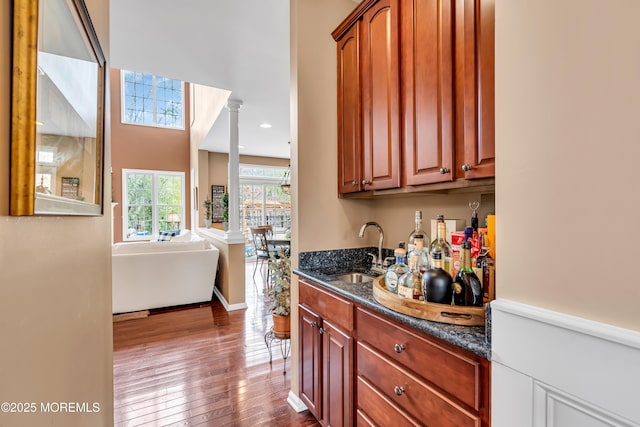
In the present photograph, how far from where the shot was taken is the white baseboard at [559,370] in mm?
580

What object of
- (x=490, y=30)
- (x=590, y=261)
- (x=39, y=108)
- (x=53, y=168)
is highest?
(x=490, y=30)

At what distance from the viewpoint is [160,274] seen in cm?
383

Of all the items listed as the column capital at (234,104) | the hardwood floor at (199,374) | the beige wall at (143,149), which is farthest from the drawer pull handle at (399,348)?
the beige wall at (143,149)

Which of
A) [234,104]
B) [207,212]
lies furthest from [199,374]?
[207,212]

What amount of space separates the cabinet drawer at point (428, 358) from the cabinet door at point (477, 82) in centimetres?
67

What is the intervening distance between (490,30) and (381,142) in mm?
698

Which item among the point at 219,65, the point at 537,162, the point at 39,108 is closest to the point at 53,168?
the point at 39,108

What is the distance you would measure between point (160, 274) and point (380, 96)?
3.57 m

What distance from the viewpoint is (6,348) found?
0.55m

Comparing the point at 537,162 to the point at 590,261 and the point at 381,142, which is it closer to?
the point at 590,261

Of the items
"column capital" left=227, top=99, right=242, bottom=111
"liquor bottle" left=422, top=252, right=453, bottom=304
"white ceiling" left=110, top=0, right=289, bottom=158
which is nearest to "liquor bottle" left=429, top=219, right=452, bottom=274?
"liquor bottle" left=422, top=252, right=453, bottom=304

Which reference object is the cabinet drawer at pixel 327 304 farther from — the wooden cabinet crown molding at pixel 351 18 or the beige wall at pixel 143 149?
the beige wall at pixel 143 149

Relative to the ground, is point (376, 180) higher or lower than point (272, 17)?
lower

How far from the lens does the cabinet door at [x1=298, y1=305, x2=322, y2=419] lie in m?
1.74
